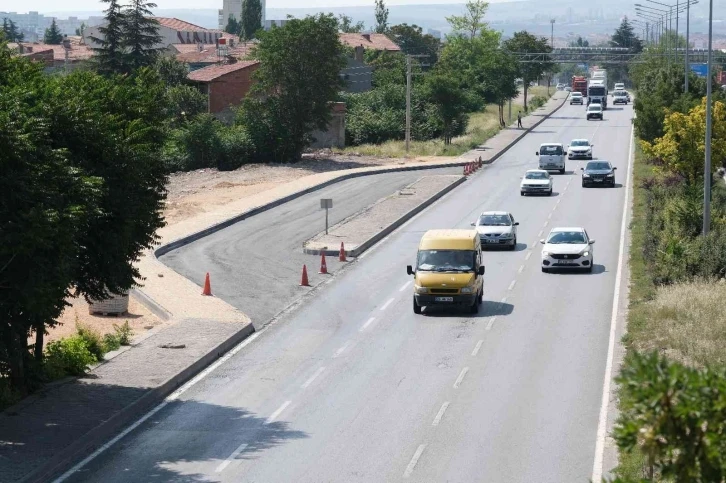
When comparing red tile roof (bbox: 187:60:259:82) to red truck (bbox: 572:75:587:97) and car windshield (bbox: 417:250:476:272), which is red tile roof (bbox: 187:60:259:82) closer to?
car windshield (bbox: 417:250:476:272)

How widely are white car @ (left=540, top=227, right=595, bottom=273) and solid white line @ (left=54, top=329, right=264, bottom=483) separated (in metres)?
11.2

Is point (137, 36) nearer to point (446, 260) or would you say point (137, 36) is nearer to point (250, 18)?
point (446, 260)

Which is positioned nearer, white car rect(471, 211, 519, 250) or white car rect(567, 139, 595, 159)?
white car rect(471, 211, 519, 250)

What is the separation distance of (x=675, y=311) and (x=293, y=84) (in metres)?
47.9

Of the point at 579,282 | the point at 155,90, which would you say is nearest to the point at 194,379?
the point at 155,90

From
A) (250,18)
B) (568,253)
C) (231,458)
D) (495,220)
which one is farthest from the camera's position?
(250,18)

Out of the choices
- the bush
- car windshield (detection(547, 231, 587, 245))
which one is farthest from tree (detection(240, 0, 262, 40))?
the bush

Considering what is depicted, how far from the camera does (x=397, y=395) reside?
22.7 m

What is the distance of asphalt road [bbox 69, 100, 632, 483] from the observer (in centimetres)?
1828

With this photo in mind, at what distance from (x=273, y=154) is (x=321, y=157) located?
4220mm

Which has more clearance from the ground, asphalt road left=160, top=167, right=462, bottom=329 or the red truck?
the red truck

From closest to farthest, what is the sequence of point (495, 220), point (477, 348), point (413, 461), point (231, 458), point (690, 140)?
1. point (413, 461)
2. point (231, 458)
3. point (477, 348)
4. point (495, 220)
5. point (690, 140)

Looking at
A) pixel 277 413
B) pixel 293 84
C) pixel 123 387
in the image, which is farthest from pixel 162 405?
pixel 293 84

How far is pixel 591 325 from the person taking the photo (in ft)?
96.0
